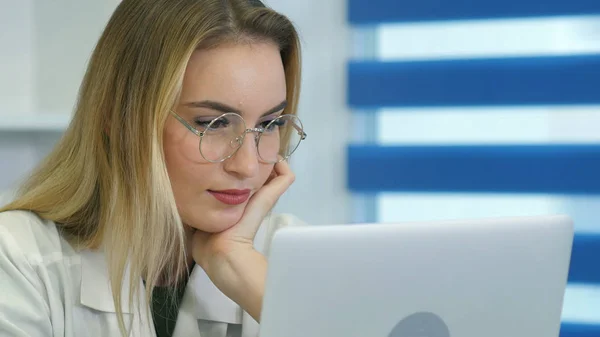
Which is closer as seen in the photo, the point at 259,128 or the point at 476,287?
the point at 476,287

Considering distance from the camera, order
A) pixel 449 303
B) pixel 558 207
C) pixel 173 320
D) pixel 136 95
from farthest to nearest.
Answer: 1. pixel 558 207
2. pixel 173 320
3. pixel 136 95
4. pixel 449 303

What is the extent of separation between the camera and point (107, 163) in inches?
62.6

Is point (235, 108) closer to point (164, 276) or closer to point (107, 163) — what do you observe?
point (107, 163)

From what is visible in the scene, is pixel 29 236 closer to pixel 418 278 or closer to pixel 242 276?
pixel 242 276

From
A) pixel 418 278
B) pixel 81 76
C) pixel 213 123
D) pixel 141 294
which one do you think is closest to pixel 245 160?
pixel 213 123

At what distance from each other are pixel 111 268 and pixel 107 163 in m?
0.21

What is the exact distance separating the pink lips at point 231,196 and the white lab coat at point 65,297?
211 mm

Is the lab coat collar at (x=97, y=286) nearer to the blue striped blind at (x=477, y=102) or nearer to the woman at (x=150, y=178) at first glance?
the woman at (x=150, y=178)

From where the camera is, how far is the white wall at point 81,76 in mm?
2465

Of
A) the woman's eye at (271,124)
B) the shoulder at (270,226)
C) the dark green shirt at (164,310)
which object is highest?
the woman's eye at (271,124)

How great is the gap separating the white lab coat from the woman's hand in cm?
9

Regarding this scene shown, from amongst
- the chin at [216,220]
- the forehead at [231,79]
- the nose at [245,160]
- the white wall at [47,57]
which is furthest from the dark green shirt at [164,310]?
the white wall at [47,57]

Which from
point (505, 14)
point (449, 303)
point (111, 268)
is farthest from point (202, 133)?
point (505, 14)

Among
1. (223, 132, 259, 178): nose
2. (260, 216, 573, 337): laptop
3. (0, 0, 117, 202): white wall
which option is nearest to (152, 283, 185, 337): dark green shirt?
(223, 132, 259, 178): nose
